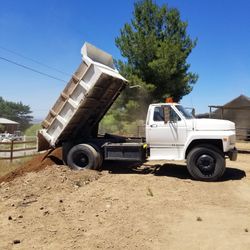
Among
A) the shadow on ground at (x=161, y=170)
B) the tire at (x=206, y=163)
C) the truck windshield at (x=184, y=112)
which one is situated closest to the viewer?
the tire at (x=206, y=163)

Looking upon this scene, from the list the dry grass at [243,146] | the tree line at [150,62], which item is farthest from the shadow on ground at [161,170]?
the tree line at [150,62]

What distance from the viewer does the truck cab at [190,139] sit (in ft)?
34.2

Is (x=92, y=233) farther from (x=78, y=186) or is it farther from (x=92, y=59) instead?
(x=92, y=59)

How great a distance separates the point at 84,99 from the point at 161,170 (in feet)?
11.4

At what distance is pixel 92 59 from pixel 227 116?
24649mm

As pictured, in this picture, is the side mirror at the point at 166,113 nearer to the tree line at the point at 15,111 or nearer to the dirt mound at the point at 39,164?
the dirt mound at the point at 39,164

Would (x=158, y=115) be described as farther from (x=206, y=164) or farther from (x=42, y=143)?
(x=42, y=143)

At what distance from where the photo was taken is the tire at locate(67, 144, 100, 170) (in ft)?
37.9

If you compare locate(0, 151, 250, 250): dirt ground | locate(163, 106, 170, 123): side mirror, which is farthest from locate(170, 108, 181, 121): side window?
locate(0, 151, 250, 250): dirt ground

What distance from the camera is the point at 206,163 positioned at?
1045cm

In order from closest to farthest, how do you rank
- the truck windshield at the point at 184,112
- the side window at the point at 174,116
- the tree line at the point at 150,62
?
the side window at the point at 174,116, the truck windshield at the point at 184,112, the tree line at the point at 150,62

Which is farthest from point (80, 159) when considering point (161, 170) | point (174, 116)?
point (174, 116)

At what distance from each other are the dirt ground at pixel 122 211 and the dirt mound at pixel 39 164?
1.75 feet

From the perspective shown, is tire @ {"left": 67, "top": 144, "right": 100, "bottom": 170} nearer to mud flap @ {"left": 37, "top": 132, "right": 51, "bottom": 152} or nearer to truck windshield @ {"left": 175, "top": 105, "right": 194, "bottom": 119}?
mud flap @ {"left": 37, "top": 132, "right": 51, "bottom": 152}
